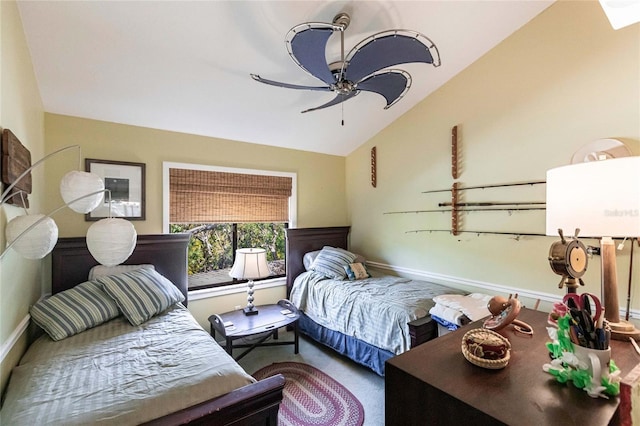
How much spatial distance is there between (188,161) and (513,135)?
315 centimetres

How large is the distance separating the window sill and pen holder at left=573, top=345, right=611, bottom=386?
3.02m

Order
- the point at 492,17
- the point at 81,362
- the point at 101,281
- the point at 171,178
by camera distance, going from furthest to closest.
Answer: the point at 171,178, the point at 492,17, the point at 101,281, the point at 81,362

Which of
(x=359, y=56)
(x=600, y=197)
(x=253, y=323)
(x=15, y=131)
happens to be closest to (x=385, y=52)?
(x=359, y=56)

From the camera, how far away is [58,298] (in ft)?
6.66

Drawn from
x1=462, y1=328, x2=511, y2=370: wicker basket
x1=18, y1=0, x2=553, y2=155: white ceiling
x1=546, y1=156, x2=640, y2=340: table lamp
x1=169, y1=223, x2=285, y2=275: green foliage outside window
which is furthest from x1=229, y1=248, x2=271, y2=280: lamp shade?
x1=546, y1=156, x2=640, y2=340: table lamp

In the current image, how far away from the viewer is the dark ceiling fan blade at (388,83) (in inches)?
75.9

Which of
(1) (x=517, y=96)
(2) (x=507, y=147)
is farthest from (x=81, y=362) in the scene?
(1) (x=517, y=96)

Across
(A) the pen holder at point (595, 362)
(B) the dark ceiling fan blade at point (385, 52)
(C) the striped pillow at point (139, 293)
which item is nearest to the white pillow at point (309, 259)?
(C) the striped pillow at point (139, 293)

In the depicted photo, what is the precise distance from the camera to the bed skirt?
8.21ft

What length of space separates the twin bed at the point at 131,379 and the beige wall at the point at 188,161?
0.93 metres

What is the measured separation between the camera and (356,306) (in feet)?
8.89

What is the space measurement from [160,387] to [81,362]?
602 mm

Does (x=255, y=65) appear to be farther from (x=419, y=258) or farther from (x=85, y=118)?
(x=419, y=258)

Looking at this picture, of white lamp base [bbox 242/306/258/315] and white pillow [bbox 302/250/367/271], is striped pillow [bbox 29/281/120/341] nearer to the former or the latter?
white lamp base [bbox 242/306/258/315]
